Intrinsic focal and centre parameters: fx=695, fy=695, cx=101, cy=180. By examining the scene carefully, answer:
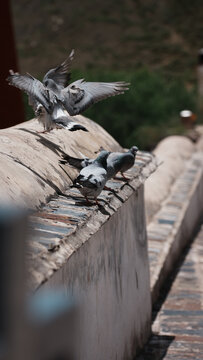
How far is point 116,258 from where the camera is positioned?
14.0 ft

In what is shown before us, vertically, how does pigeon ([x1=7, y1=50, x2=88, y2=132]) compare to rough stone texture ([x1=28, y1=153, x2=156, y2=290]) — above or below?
above

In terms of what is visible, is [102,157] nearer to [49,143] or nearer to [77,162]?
[77,162]

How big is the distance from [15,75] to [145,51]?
127 ft

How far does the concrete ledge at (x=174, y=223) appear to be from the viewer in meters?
6.88

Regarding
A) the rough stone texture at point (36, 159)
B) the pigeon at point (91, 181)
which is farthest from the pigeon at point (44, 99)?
the pigeon at point (91, 181)

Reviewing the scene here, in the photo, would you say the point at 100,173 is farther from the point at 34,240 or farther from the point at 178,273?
the point at 178,273

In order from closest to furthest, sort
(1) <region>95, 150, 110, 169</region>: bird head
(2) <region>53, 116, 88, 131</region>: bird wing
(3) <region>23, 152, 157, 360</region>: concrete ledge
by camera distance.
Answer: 1. (3) <region>23, 152, 157, 360</region>: concrete ledge
2. (1) <region>95, 150, 110, 169</region>: bird head
3. (2) <region>53, 116, 88, 131</region>: bird wing

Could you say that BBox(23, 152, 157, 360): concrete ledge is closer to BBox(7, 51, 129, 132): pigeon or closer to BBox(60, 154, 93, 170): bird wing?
BBox(60, 154, 93, 170): bird wing

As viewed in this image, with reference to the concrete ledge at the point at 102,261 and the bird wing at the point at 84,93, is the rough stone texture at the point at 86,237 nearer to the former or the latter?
the concrete ledge at the point at 102,261

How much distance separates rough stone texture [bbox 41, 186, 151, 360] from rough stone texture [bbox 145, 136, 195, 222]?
2.10 metres

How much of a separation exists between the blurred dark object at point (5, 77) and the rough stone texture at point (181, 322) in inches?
96.6

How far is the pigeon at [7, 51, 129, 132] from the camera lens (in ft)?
12.7

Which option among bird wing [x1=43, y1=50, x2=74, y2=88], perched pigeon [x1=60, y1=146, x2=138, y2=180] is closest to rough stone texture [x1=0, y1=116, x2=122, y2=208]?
perched pigeon [x1=60, y1=146, x2=138, y2=180]

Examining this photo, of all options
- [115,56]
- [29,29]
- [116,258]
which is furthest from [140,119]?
[29,29]
